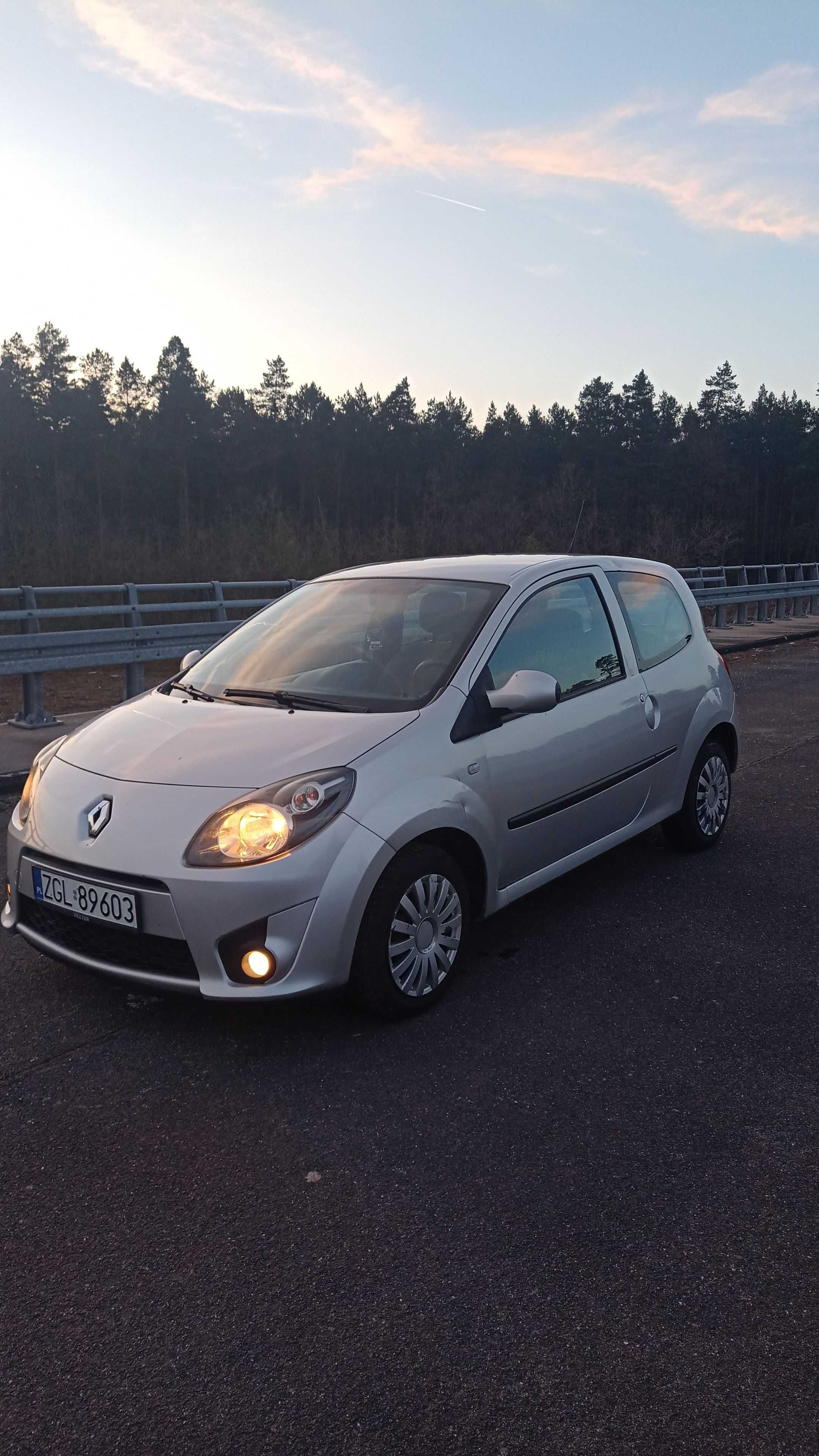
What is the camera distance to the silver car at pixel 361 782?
11.0ft

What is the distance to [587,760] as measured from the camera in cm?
455

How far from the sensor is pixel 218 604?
12.3 metres

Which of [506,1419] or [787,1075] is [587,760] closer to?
[787,1075]

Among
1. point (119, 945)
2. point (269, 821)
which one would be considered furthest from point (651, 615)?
point (119, 945)

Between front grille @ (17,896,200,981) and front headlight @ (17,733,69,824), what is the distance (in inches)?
15.8

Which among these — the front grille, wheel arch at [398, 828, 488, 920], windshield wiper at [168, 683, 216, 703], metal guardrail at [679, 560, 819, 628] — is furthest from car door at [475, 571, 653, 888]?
metal guardrail at [679, 560, 819, 628]

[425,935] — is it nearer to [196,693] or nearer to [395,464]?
[196,693]

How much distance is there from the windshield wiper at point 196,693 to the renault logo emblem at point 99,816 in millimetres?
856

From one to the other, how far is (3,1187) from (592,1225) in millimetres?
1527

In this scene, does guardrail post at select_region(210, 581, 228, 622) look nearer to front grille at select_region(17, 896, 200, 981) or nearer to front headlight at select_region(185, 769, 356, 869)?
front grille at select_region(17, 896, 200, 981)

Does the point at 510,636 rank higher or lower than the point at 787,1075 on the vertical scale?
higher

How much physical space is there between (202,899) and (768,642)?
17920 mm

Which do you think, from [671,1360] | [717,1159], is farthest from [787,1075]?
[671,1360]

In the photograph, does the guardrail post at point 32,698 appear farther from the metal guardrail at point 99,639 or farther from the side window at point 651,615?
the side window at point 651,615
